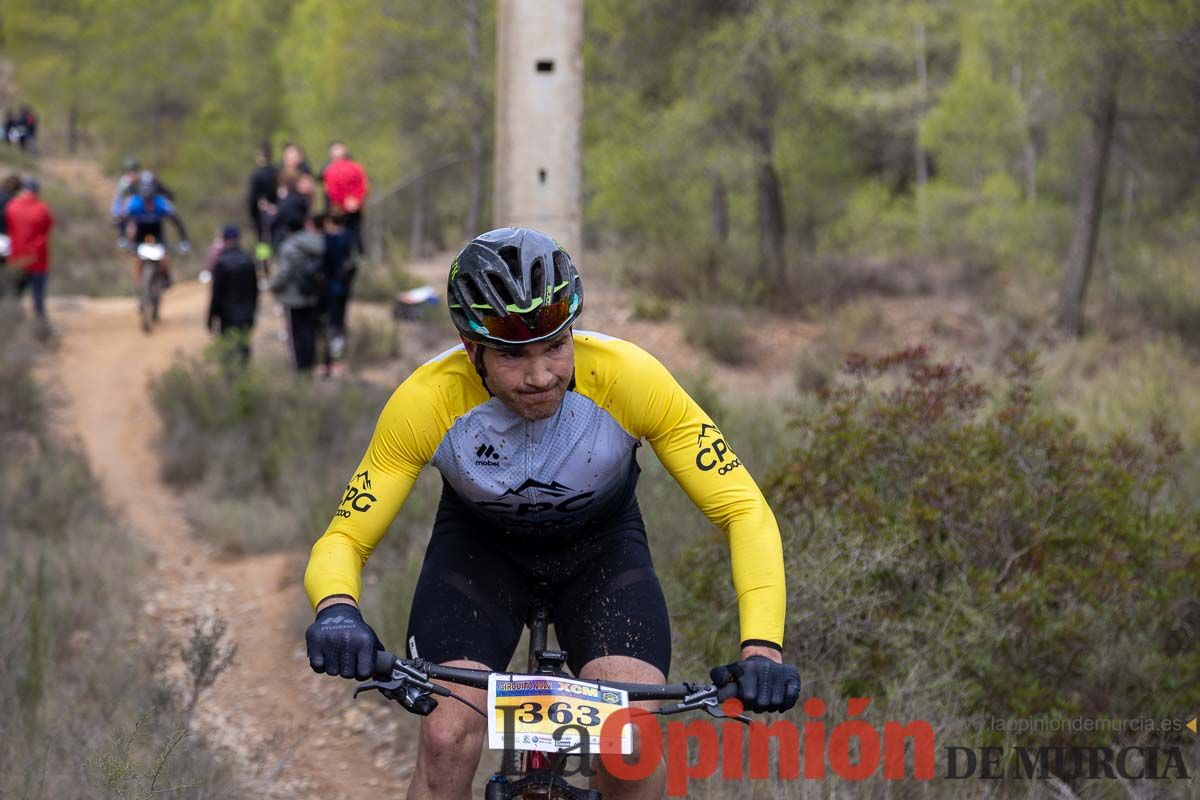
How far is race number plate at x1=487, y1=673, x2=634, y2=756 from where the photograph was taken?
2.80 m

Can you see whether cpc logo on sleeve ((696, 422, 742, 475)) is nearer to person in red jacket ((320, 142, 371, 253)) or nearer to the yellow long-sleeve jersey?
the yellow long-sleeve jersey

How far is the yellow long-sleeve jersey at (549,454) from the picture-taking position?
3.36 metres

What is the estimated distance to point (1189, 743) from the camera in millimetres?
4914

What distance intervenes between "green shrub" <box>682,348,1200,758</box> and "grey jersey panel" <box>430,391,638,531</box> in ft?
5.80

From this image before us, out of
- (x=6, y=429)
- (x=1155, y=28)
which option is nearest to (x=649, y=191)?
(x=1155, y=28)

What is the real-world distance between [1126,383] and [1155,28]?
12.0 ft

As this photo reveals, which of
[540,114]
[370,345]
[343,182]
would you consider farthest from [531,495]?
[343,182]

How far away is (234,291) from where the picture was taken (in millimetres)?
12711

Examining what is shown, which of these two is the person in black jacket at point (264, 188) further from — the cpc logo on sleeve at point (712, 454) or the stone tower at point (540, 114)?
the cpc logo on sleeve at point (712, 454)

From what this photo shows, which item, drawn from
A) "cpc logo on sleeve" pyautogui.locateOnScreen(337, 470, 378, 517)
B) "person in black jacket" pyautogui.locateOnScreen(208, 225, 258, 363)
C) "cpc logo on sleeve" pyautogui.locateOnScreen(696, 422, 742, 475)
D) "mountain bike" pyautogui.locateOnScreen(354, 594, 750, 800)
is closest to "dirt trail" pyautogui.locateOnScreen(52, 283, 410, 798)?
"person in black jacket" pyautogui.locateOnScreen(208, 225, 258, 363)

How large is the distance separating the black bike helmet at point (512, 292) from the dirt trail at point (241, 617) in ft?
7.75

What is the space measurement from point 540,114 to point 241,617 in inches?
143

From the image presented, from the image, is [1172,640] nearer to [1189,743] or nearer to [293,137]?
[1189,743]

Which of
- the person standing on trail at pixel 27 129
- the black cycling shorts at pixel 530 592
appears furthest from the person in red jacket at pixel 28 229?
the person standing on trail at pixel 27 129
